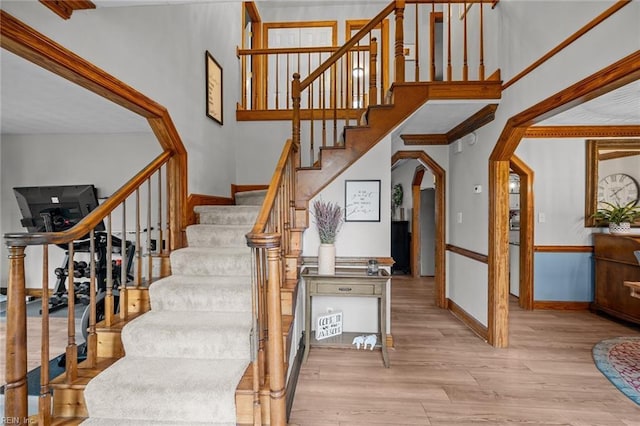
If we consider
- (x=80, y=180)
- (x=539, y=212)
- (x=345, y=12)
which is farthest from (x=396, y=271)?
(x=80, y=180)

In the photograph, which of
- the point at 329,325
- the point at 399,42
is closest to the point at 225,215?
the point at 329,325

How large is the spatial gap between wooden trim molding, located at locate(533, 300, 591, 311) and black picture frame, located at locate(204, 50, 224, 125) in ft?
16.5

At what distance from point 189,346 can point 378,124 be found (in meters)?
2.50

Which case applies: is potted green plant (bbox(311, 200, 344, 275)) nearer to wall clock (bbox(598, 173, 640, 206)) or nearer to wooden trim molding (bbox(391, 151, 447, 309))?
wooden trim molding (bbox(391, 151, 447, 309))

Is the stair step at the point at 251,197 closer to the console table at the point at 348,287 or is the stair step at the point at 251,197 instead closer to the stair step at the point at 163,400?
the console table at the point at 348,287

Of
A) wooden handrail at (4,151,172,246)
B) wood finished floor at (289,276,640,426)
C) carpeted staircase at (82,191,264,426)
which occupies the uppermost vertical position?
wooden handrail at (4,151,172,246)

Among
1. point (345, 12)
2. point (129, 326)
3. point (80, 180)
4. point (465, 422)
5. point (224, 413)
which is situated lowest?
point (465, 422)

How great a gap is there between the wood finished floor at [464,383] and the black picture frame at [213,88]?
9.31ft

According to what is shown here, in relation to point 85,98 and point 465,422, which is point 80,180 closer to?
point 85,98

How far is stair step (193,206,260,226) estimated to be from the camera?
3.04 m

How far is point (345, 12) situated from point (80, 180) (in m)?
5.22

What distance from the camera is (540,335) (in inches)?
132

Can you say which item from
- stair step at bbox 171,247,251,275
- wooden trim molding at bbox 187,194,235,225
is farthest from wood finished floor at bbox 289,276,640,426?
wooden trim molding at bbox 187,194,235,225

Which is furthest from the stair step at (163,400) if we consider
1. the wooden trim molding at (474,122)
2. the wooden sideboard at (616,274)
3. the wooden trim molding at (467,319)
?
the wooden sideboard at (616,274)
